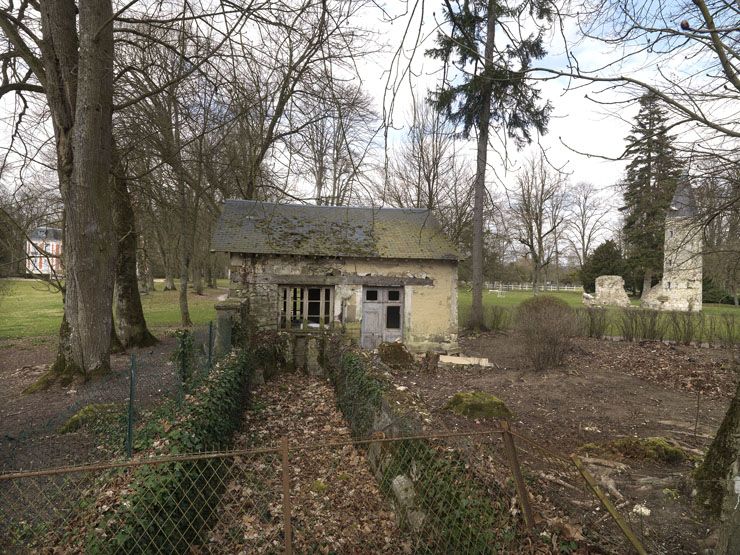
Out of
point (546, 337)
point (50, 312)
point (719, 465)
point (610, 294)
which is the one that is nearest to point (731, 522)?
point (719, 465)

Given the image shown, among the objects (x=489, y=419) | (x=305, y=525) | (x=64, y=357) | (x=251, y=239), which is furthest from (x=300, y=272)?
(x=305, y=525)

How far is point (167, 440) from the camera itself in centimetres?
498

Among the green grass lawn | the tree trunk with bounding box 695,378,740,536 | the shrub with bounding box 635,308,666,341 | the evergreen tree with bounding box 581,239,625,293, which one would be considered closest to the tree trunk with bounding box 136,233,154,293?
the green grass lawn

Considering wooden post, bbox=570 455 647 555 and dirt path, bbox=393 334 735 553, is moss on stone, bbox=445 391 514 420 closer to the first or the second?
dirt path, bbox=393 334 735 553

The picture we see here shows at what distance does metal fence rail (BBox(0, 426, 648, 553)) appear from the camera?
3383 mm

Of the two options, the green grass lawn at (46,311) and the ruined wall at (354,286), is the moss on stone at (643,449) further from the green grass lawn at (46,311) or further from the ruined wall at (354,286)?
the green grass lawn at (46,311)

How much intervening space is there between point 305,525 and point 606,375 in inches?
353

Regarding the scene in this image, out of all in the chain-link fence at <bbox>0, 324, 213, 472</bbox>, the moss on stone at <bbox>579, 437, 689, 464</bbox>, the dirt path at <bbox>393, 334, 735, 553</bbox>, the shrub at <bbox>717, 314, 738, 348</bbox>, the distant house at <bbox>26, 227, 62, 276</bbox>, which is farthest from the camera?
the shrub at <bbox>717, 314, 738, 348</bbox>

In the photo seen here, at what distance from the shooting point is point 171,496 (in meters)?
3.94

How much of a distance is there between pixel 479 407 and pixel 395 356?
16.4 feet

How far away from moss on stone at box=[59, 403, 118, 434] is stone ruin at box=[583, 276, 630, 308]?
28008mm

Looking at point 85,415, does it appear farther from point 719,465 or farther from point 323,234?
point 323,234

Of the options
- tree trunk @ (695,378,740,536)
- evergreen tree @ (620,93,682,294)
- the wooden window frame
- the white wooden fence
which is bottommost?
tree trunk @ (695,378,740,536)

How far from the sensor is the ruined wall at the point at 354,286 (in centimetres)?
1344
